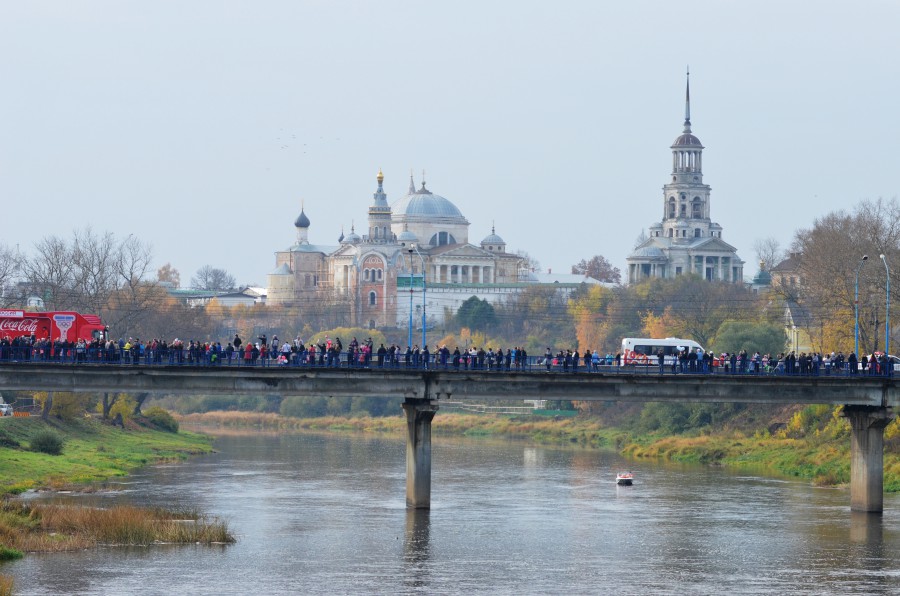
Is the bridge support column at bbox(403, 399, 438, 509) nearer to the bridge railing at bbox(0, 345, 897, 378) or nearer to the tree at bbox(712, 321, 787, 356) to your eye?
the bridge railing at bbox(0, 345, 897, 378)

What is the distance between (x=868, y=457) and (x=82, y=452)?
45.8 meters

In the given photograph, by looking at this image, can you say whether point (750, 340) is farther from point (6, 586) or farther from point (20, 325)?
point (6, 586)

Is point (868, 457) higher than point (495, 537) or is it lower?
higher

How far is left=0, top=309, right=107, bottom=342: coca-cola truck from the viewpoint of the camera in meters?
87.1

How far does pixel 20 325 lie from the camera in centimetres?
8788

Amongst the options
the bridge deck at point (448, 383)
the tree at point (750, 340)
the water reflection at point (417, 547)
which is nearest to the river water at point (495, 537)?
the water reflection at point (417, 547)

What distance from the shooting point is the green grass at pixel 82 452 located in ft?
272

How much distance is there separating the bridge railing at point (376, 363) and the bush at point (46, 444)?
2453 centimetres

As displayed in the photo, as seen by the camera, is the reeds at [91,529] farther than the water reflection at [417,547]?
Yes

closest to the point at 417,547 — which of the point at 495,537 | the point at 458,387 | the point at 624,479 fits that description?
the point at 495,537

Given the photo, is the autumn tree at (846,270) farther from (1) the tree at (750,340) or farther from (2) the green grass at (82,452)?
(2) the green grass at (82,452)

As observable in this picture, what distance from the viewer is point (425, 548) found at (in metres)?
61.2

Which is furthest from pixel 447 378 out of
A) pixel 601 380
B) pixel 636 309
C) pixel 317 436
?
pixel 636 309

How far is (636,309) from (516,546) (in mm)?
124932
